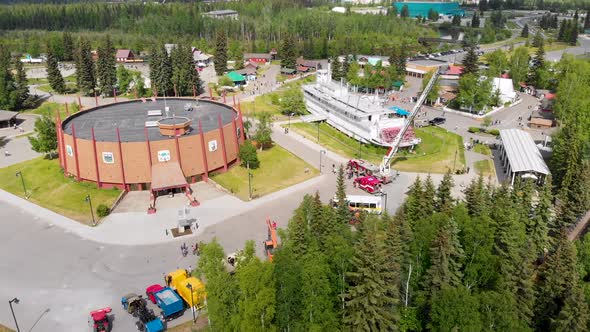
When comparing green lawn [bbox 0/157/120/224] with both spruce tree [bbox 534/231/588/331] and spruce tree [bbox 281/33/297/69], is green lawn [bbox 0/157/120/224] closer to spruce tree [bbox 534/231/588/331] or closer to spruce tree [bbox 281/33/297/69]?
spruce tree [bbox 534/231/588/331]

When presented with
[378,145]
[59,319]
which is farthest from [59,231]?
[378,145]

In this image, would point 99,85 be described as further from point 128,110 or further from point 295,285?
point 295,285

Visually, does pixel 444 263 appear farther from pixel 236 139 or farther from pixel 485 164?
pixel 236 139

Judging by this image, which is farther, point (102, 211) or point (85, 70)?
point (85, 70)

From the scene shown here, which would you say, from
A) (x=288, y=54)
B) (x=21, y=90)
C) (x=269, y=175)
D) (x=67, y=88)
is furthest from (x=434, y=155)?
(x=67, y=88)

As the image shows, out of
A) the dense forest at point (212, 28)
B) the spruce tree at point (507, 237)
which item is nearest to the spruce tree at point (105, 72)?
the dense forest at point (212, 28)

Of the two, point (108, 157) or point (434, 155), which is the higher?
point (108, 157)
